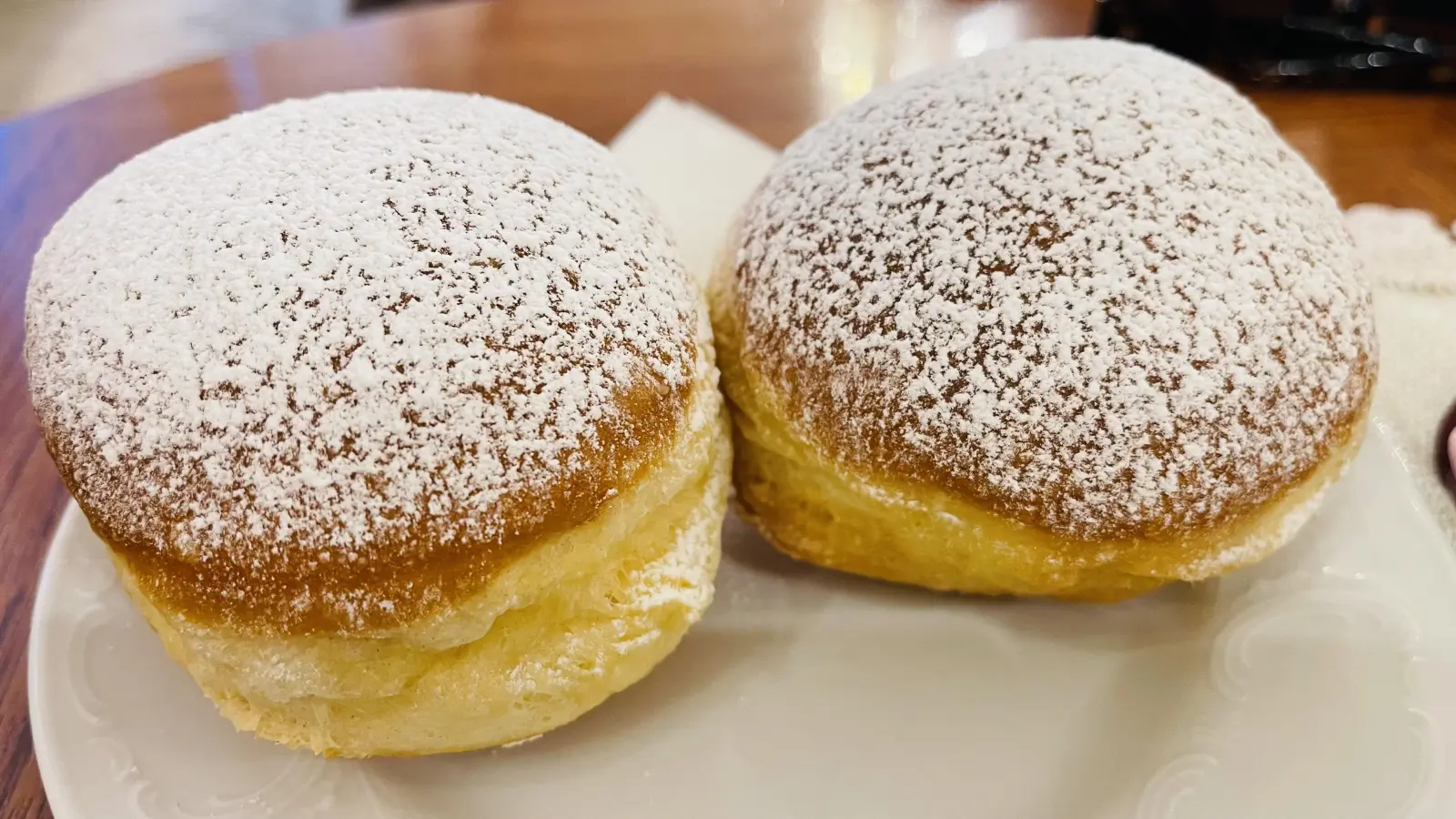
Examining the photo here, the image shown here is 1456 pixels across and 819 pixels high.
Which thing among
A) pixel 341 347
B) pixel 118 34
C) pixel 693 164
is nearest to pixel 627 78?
pixel 693 164

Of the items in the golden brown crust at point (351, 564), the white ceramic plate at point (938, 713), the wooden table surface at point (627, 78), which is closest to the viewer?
the golden brown crust at point (351, 564)

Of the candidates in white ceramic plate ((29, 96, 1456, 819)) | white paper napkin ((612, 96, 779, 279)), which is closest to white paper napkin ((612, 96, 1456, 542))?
white paper napkin ((612, 96, 779, 279))

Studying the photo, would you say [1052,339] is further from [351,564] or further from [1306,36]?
[1306,36]

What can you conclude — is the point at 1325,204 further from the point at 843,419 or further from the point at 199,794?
the point at 199,794

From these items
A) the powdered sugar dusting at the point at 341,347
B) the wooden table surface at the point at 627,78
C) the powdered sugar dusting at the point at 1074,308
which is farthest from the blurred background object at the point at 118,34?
the powdered sugar dusting at the point at 1074,308

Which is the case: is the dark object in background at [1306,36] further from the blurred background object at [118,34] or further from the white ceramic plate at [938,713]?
the blurred background object at [118,34]

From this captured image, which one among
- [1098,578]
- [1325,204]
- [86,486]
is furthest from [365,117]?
[1325,204]
